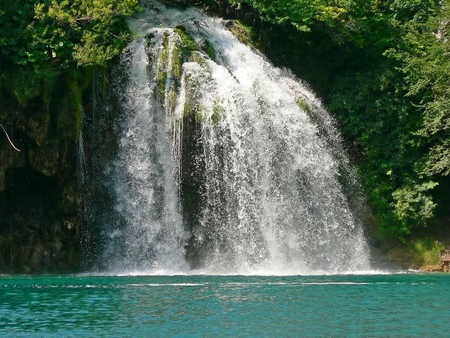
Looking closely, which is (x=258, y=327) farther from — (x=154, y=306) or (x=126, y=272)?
(x=126, y=272)

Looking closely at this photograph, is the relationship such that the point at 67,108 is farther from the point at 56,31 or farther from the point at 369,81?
the point at 369,81

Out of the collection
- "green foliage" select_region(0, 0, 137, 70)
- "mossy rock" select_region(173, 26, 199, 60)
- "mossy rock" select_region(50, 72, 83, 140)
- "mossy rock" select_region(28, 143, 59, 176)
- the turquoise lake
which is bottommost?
the turquoise lake

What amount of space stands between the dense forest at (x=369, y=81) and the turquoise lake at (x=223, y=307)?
6.54 metres

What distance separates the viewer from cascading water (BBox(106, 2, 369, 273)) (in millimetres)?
25406

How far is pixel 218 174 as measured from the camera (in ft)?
84.1

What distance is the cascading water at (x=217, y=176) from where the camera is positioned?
1000 inches

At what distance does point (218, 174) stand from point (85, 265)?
4597 millimetres

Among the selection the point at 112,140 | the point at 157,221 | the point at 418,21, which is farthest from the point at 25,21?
the point at 418,21

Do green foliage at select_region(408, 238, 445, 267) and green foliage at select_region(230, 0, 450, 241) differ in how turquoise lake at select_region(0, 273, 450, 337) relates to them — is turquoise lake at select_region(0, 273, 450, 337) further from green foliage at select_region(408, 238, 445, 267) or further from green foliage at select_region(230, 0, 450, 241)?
green foliage at select_region(230, 0, 450, 241)

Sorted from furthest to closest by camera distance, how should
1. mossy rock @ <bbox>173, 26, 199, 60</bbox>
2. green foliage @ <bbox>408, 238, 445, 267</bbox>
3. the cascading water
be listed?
1. green foliage @ <bbox>408, 238, 445, 267</bbox>
2. mossy rock @ <bbox>173, 26, 199, 60</bbox>
3. the cascading water

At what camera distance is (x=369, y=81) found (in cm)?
2983

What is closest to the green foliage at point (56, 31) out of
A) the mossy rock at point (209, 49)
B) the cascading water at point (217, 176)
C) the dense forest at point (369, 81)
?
the dense forest at point (369, 81)

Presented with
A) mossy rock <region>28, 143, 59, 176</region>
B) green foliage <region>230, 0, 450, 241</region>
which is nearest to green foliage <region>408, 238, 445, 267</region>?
green foliage <region>230, 0, 450, 241</region>

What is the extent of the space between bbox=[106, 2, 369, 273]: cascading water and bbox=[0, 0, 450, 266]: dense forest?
5.40 feet
